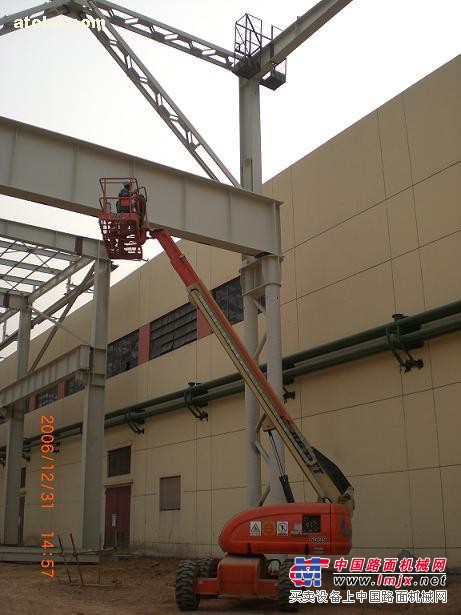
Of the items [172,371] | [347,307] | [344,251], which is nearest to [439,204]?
[344,251]

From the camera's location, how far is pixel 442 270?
15.0 meters

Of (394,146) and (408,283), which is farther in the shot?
(394,146)

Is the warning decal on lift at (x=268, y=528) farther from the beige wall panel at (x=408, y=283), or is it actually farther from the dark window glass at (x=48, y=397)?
the dark window glass at (x=48, y=397)

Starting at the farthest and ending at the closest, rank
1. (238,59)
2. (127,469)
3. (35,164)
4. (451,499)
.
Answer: (127,469) < (238,59) < (35,164) < (451,499)

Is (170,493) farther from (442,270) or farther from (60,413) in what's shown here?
(442,270)

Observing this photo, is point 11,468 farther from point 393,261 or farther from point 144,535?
point 393,261

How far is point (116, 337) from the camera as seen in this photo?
97.0 ft

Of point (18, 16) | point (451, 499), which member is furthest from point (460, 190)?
point (18, 16)

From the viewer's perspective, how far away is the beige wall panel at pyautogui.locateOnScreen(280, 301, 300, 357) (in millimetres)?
18906

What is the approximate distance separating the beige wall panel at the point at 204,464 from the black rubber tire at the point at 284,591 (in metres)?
10.2

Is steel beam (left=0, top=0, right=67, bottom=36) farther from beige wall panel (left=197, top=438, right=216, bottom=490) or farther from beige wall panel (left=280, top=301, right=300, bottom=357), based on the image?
beige wall panel (left=197, top=438, right=216, bottom=490)

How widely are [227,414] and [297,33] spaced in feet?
36.7

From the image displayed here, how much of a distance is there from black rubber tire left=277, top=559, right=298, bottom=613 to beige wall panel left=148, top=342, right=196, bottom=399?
1235 cm

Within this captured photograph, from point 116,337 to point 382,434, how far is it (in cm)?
1635
